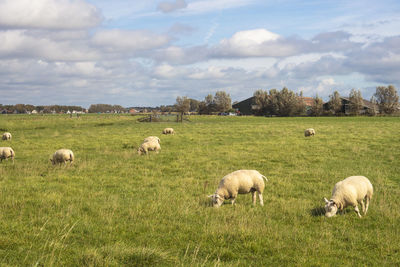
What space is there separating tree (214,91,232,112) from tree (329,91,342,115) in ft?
167

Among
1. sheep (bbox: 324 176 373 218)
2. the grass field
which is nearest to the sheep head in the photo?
sheep (bbox: 324 176 373 218)

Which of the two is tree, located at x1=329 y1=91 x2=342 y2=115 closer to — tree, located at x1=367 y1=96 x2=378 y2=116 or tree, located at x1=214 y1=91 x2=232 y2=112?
tree, located at x1=367 y1=96 x2=378 y2=116

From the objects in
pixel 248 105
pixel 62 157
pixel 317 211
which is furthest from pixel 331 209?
pixel 248 105

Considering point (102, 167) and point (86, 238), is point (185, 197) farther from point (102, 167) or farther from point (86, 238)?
point (102, 167)

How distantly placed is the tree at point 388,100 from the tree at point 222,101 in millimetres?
62391

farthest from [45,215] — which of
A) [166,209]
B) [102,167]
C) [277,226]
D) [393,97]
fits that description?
[393,97]

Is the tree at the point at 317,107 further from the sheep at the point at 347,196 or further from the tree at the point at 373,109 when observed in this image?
the sheep at the point at 347,196

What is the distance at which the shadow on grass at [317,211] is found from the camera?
980cm

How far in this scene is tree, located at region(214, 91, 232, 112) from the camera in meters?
148

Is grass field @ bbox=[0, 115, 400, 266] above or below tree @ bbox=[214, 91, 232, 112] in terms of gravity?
below

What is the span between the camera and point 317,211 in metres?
10.1

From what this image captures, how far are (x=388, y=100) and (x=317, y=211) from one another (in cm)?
11465

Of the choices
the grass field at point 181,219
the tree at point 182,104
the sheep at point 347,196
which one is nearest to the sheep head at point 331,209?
the sheep at point 347,196

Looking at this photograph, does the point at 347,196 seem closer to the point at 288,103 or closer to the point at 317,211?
the point at 317,211
